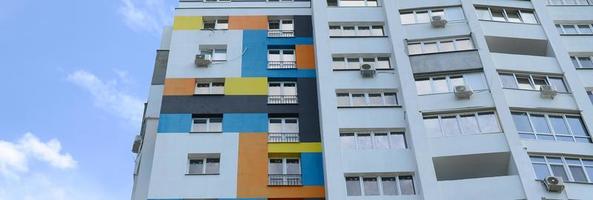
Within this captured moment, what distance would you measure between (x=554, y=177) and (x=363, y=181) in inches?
249

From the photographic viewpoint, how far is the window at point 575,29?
85.0ft

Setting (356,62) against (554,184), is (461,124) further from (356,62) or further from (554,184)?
(356,62)

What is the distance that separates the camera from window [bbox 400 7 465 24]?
25297 millimetres

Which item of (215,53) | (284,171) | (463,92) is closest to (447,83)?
(463,92)

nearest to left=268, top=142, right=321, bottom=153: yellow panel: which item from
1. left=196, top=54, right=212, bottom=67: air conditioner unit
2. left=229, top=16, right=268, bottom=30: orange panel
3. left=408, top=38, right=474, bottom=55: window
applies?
left=196, top=54, right=212, bottom=67: air conditioner unit

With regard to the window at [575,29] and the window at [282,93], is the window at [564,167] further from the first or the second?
the window at [282,93]

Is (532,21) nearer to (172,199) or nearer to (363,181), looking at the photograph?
(363,181)

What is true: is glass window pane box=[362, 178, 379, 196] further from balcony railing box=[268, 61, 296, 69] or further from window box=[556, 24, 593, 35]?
window box=[556, 24, 593, 35]

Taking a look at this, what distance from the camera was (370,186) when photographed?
20156mm

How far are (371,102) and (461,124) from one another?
11.9 ft

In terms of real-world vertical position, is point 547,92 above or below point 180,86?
below

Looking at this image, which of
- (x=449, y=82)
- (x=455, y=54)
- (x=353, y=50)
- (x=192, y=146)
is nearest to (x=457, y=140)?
(x=449, y=82)

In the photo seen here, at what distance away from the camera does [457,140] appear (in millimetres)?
20469

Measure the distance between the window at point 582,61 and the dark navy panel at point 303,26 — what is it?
11698 mm
